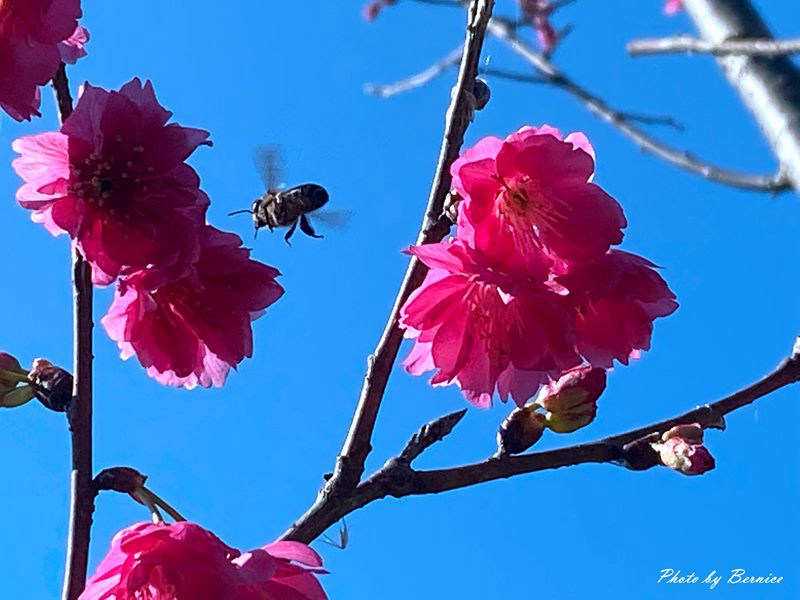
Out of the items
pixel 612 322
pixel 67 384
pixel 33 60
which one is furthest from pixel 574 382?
pixel 33 60

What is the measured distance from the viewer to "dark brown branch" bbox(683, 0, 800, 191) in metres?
1.63

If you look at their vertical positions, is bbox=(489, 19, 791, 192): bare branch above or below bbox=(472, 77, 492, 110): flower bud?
above

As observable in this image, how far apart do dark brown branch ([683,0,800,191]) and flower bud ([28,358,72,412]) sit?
1.08m

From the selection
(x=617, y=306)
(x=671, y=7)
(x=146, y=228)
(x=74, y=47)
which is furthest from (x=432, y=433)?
(x=671, y=7)

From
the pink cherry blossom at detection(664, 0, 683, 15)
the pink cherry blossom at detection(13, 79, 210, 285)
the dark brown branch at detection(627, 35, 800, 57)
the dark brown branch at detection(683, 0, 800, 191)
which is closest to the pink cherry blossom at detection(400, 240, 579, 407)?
the pink cherry blossom at detection(13, 79, 210, 285)

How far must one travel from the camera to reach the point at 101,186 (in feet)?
3.25

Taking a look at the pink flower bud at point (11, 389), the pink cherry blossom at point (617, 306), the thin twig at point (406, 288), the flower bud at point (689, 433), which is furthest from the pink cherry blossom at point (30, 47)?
the flower bud at point (689, 433)

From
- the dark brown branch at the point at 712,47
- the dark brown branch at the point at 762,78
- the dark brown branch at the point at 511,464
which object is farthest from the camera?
the dark brown branch at the point at 762,78

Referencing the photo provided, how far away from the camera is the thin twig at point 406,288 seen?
89cm

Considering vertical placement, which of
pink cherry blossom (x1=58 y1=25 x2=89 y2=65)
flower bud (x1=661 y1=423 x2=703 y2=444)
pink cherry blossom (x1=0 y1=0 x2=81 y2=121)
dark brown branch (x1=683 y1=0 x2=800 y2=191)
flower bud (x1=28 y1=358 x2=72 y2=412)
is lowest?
flower bud (x1=661 y1=423 x2=703 y2=444)

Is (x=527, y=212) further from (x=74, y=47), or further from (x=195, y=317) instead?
(x=74, y=47)

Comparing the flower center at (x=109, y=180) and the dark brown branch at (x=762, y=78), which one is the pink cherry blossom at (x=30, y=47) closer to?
the flower center at (x=109, y=180)

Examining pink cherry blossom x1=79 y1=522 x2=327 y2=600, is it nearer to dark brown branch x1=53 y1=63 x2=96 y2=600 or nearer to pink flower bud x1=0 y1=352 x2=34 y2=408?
dark brown branch x1=53 y1=63 x2=96 y2=600

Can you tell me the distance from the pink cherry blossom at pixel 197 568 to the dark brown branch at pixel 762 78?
3.55 feet
